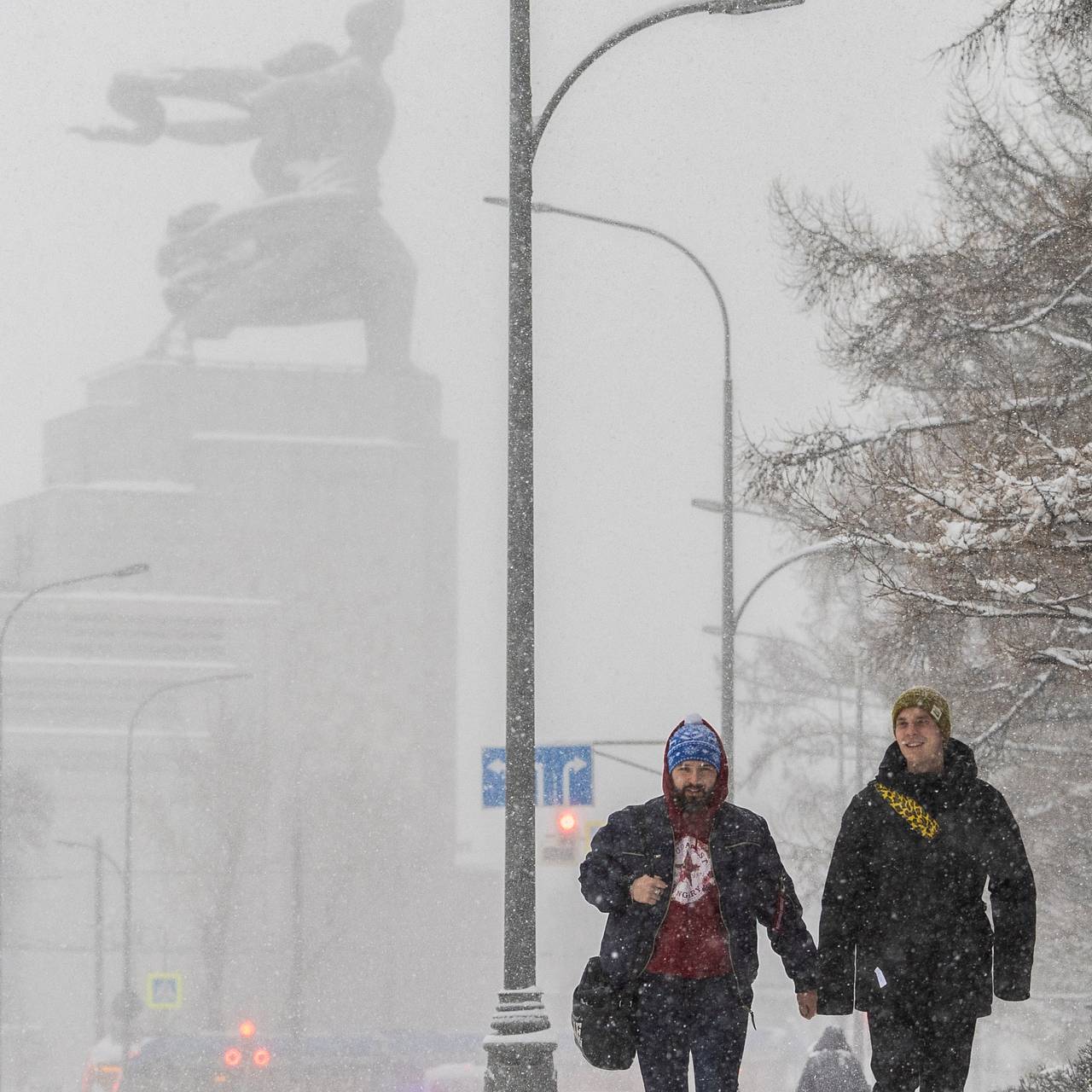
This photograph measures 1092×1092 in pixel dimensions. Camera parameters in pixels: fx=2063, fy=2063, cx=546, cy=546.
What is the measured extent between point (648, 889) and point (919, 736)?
1.04 metres

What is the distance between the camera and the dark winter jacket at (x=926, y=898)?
6680 mm

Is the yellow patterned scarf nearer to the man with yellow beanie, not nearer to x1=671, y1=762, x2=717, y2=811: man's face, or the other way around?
the man with yellow beanie

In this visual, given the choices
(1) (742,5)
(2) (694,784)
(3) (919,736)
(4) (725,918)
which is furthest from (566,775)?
(2) (694,784)

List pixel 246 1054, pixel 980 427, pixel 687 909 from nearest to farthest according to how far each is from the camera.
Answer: pixel 687 909 → pixel 980 427 → pixel 246 1054

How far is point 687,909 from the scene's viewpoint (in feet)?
21.1

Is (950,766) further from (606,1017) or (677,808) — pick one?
(606,1017)

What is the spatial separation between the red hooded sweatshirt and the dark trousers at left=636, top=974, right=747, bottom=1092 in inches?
1.9

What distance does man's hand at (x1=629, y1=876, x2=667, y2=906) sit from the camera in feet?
20.7

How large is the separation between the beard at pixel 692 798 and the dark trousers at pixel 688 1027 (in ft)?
1.74

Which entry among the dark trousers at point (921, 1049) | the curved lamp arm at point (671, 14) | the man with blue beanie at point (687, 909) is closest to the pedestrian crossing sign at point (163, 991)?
the curved lamp arm at point (671, 14)

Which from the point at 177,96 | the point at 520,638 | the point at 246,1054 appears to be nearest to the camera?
the point at 520,638

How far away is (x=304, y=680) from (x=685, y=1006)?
3630 inches

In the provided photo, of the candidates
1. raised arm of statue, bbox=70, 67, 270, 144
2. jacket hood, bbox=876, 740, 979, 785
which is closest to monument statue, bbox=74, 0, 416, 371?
raised arm of statue, bbox=70, 67, 270, 144

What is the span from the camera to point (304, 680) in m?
97.8
